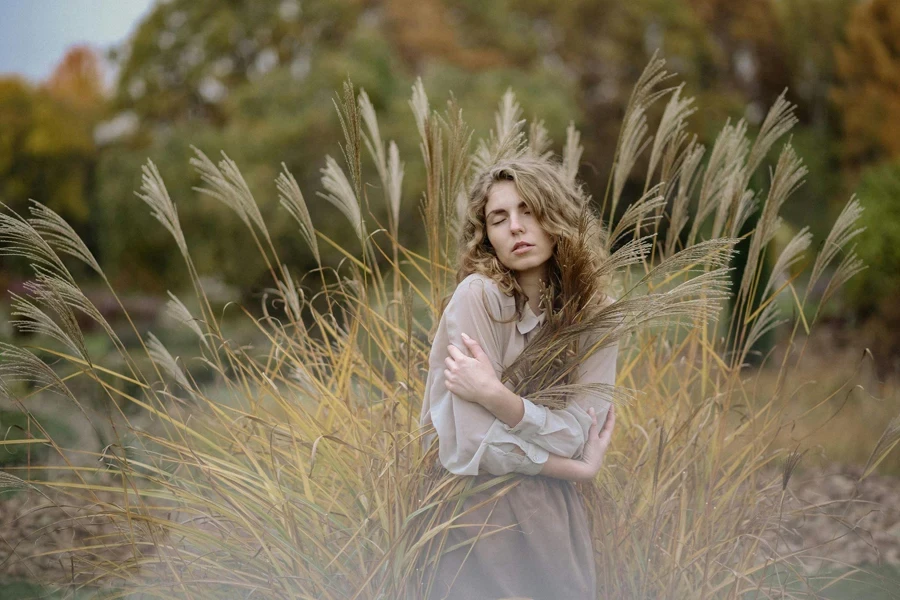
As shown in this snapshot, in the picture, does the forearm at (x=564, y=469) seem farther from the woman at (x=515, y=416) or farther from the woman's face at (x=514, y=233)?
the woman's face at (x=514, y=233)

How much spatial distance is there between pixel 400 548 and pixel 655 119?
14545 mm

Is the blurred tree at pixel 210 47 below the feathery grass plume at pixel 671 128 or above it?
above

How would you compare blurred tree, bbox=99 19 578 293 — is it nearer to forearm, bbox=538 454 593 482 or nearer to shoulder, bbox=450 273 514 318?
shoulder, bbox=450 273 514 318

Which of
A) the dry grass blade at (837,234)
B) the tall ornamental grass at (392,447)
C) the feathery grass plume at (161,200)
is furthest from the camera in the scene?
the dry grass blade at (837,234)

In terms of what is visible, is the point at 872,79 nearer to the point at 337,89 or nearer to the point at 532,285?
the point at 337,89

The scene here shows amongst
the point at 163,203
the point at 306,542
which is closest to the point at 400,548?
the point at 306,542

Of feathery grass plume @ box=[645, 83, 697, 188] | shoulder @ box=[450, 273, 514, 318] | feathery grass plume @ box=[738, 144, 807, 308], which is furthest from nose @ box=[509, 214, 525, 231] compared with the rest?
feathery grass plume @ box=[738, 144, 807, 308]

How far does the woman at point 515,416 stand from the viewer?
174cm

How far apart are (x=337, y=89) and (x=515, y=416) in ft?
29.7

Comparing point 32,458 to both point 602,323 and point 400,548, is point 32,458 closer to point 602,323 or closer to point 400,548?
point 400,548

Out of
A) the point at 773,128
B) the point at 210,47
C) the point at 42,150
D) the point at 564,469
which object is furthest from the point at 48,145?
the point at 564,469

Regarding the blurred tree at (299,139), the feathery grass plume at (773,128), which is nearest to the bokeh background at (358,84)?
the blurred tree at (299,139)

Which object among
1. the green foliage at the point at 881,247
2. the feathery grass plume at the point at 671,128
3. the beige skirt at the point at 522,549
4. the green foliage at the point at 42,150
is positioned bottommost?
the green foliage at the point at 881,247

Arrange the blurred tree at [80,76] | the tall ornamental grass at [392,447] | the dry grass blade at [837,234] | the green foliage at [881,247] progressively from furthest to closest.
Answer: the blurred tree at [80,76] < the green foliage at [881,247] < the dry grass blade at [837,234] < the tall ornamental grass at [392,447]
